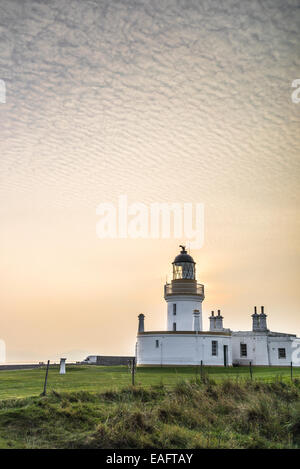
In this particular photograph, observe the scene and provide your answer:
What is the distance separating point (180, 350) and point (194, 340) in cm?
142

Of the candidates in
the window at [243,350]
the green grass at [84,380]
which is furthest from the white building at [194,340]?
the green grass at [84,380]

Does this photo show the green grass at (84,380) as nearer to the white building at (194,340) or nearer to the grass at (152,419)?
the grass at (152,419)

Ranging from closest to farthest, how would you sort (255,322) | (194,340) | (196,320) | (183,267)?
(194,340) → (196,320) → (183,267) → (255,322)

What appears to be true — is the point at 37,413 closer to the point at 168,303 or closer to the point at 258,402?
the point at 258,402

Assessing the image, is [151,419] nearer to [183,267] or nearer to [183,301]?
[183,301]

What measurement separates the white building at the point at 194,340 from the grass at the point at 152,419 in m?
20.9

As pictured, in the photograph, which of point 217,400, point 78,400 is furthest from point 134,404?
point 217,400

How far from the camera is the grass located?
34.2ft

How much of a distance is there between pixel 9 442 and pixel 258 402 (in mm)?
7356

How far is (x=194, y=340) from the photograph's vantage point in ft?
118

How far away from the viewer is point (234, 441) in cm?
1064

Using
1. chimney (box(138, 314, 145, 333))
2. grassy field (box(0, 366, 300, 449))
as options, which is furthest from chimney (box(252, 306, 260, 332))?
grassy field (box(0, 366, 300, 449))

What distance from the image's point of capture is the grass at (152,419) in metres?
10.4

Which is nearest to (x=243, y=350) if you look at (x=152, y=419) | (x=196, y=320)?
(x=196, y=320)
